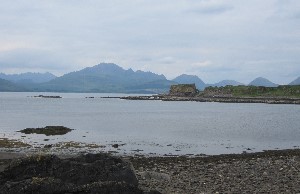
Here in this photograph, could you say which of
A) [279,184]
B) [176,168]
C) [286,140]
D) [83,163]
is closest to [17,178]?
[83,163]

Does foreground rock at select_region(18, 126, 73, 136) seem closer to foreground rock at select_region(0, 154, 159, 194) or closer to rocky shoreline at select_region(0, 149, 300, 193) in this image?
rocky shoreline at select_region(0, 149, 300, 193)

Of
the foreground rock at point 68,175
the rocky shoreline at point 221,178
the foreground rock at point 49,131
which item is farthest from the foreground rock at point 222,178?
the foreground rock at point 49,131

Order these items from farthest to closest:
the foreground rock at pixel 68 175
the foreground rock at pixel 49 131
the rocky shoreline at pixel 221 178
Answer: the foreground rock at pixel 49 131
the rocky shoreline at pixel 221 178
the foreground rock at pixel 68 175

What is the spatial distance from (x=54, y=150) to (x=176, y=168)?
20.9 meters

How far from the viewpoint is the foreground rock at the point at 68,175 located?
1086cm

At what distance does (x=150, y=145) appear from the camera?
53125 millimetres

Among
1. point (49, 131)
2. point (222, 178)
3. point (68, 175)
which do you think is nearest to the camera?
point (68, 175)

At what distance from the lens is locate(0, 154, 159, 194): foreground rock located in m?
10.9

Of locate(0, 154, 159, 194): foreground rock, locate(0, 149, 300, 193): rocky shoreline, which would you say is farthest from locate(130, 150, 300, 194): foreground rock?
locate(0, 154, 159, 194): foreground rock

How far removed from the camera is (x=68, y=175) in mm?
14367

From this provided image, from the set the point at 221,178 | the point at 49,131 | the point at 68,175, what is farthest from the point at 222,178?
the point at 49,131

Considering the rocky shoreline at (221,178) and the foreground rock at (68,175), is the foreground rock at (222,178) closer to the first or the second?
the rocky shoreline at (221,178)

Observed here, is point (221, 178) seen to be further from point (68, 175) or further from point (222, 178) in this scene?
point (68, 175)

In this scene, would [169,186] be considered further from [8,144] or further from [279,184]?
[8,144]
